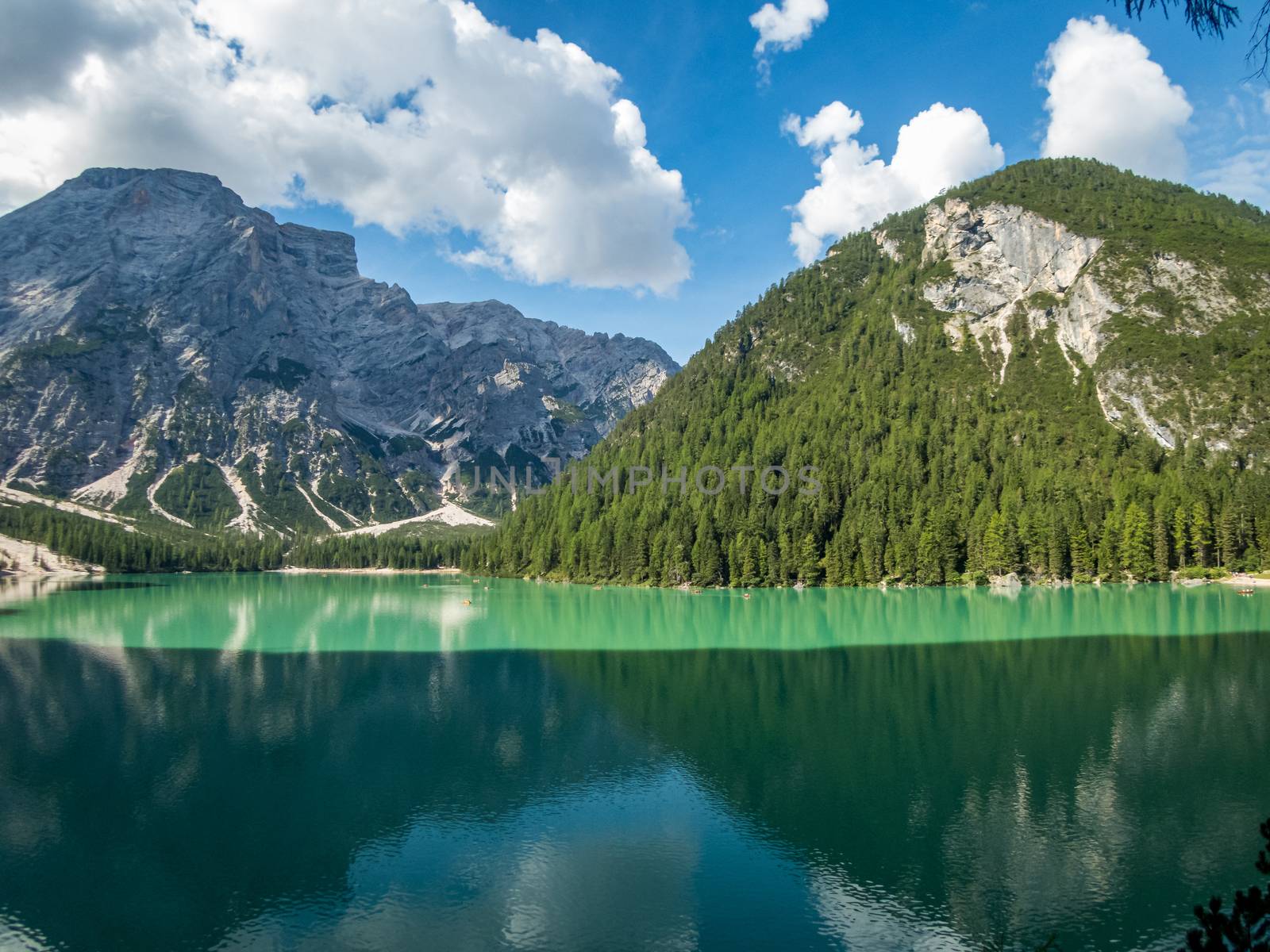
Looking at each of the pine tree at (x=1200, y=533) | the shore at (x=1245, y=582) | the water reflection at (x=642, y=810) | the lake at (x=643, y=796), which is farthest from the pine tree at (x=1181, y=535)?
the water reflection at (x=642, y=810)

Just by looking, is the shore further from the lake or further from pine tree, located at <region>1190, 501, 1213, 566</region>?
the lake

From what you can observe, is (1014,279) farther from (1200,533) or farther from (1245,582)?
(1245,582)

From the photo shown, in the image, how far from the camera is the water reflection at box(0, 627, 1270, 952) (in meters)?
18.1

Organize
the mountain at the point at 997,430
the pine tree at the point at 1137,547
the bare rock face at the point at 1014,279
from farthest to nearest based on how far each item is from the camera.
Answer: the bare rock face at the point at 1014,279 → the mountain at the point at 997,430 → the pine tree at the point at 1137,547

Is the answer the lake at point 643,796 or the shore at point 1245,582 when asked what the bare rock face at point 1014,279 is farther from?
the lake at point 643,796

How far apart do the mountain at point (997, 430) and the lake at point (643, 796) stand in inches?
2303

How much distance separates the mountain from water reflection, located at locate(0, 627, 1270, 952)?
74.0m

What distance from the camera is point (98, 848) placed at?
74.3ft

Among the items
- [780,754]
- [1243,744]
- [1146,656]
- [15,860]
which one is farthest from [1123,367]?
[15,860]

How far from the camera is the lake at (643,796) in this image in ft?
59.6

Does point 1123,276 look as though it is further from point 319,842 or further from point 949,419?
point 319,842

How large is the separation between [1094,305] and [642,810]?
175 metres

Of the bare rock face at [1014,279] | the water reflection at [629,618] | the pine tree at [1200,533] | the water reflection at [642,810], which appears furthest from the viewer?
the bare rock face at [1014,279]

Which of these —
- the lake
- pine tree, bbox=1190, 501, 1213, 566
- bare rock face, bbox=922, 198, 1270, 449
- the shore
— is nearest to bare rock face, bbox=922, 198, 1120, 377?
bare rock face, bbox=922, 198, 1270, 449
